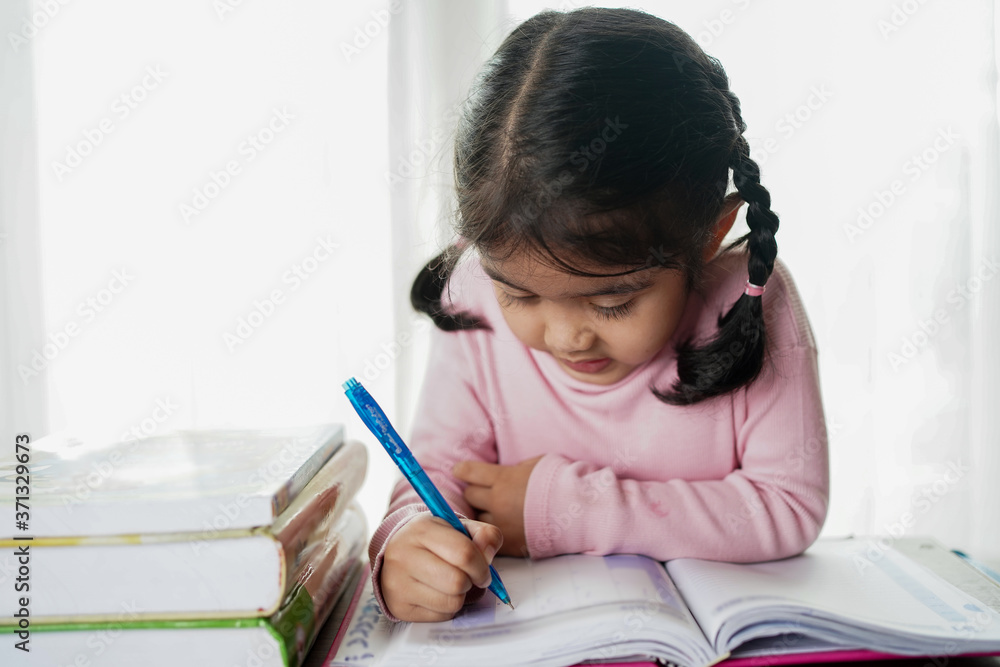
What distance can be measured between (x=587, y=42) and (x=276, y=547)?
0.45 m

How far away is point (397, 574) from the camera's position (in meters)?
0.58

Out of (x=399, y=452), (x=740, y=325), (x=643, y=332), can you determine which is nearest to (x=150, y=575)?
(x=399, y=452)

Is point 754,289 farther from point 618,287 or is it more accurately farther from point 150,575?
point 150,575

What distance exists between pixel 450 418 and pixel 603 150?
0.38 m

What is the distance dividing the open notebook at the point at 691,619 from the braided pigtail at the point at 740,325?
19 cm

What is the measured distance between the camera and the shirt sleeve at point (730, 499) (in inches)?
26.9

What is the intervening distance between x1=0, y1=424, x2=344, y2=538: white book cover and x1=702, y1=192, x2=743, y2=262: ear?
396mm

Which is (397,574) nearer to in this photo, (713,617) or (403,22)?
(713,617)

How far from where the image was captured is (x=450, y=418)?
0.85m

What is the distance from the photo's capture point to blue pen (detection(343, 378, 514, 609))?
0.56m

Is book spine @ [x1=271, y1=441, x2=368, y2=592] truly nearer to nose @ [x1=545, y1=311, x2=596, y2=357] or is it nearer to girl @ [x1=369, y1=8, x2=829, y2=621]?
girl @ [x1=369, y1=8, x2=829, y2=621]

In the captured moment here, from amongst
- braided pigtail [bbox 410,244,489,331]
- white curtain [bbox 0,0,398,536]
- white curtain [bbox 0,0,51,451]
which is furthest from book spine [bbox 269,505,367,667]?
white curtain [bbox 0,0,51,451]

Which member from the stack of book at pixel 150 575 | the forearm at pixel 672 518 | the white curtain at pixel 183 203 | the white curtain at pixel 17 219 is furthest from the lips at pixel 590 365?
the white curtain at pixel 17 219

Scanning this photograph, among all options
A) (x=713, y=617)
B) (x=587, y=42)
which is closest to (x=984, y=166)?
(x=587, y=42)
